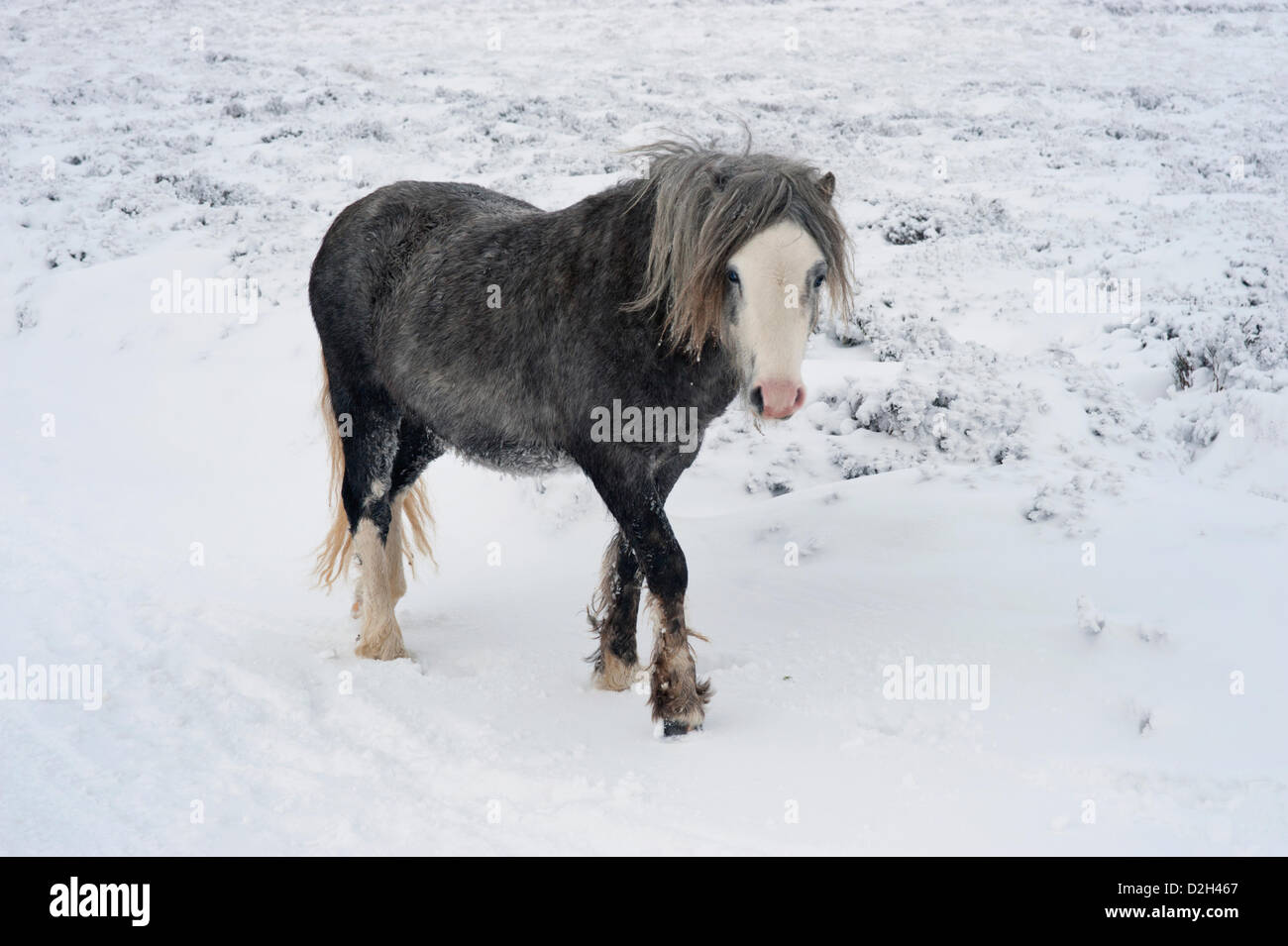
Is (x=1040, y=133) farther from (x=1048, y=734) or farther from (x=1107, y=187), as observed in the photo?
(x=1048, y=734)

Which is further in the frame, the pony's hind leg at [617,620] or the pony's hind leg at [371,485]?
the pony's hind leg at [371,485]

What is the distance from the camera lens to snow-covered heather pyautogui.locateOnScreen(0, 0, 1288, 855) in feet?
10.5

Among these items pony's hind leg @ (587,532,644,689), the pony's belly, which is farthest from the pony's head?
pony's hind leg @ (587,532,644,689)

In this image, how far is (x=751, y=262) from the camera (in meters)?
3.32

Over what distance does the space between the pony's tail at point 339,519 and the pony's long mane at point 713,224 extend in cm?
241

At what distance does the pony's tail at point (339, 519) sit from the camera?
5.43 meters

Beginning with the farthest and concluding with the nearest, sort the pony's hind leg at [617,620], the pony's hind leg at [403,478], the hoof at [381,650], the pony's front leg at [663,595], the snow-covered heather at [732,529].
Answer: the pony's hind leg at [403,478] < the hoof at [381,650] < the pony's hind leg at [617,620] < the pony's front leg at [663,595] < the snow-covered heather at [732,529]

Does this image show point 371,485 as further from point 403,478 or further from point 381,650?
point 381,650

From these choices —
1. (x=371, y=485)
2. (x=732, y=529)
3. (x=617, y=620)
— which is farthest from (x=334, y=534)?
(x=732, y=529)

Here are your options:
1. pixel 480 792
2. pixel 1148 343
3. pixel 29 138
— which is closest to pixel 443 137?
pixel 29 138

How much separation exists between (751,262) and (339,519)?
310 centimetres

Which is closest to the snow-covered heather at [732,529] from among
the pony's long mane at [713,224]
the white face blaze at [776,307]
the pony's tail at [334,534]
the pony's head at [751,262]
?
the pony's tail at [334,534]

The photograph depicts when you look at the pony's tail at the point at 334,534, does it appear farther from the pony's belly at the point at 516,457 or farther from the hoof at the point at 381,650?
the pony's belly at the point at 516,457

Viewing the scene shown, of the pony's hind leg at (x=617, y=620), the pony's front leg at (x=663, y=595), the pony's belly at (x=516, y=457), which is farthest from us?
the pony's hind leg at (x=617, y=620)
